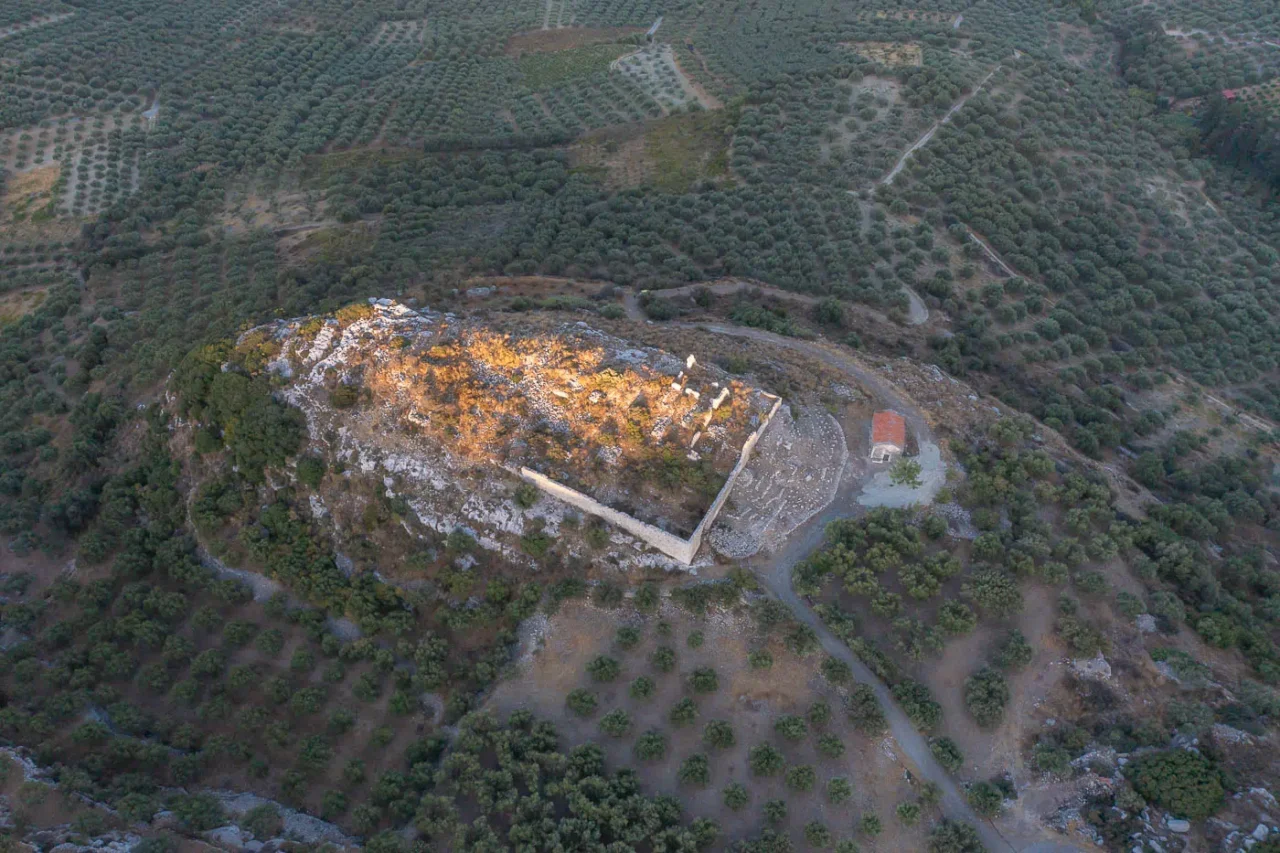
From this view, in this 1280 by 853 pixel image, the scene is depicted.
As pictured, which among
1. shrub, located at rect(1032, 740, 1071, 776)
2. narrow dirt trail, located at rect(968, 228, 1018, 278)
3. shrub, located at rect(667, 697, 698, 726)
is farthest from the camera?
narrow dirt trail, located at rect(968, 228, 1018, 278)

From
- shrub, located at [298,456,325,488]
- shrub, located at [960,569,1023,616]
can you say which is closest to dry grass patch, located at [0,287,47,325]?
shrub, located at [298,456,325,488]

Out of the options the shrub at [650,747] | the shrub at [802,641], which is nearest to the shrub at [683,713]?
the shrub at [650,747]

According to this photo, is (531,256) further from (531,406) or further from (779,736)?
(779,736)

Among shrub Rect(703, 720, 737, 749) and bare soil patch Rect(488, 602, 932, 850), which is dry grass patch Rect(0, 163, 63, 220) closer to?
bare soil patch Rect(488, 602, 932, 850)

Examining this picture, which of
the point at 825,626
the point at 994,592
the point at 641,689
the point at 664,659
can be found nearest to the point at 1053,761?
the point at 994,592

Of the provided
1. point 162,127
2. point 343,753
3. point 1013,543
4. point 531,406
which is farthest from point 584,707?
point 162,127

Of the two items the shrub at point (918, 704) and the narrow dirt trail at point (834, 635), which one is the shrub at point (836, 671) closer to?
the narrow dirt trail at point (834, 635)
